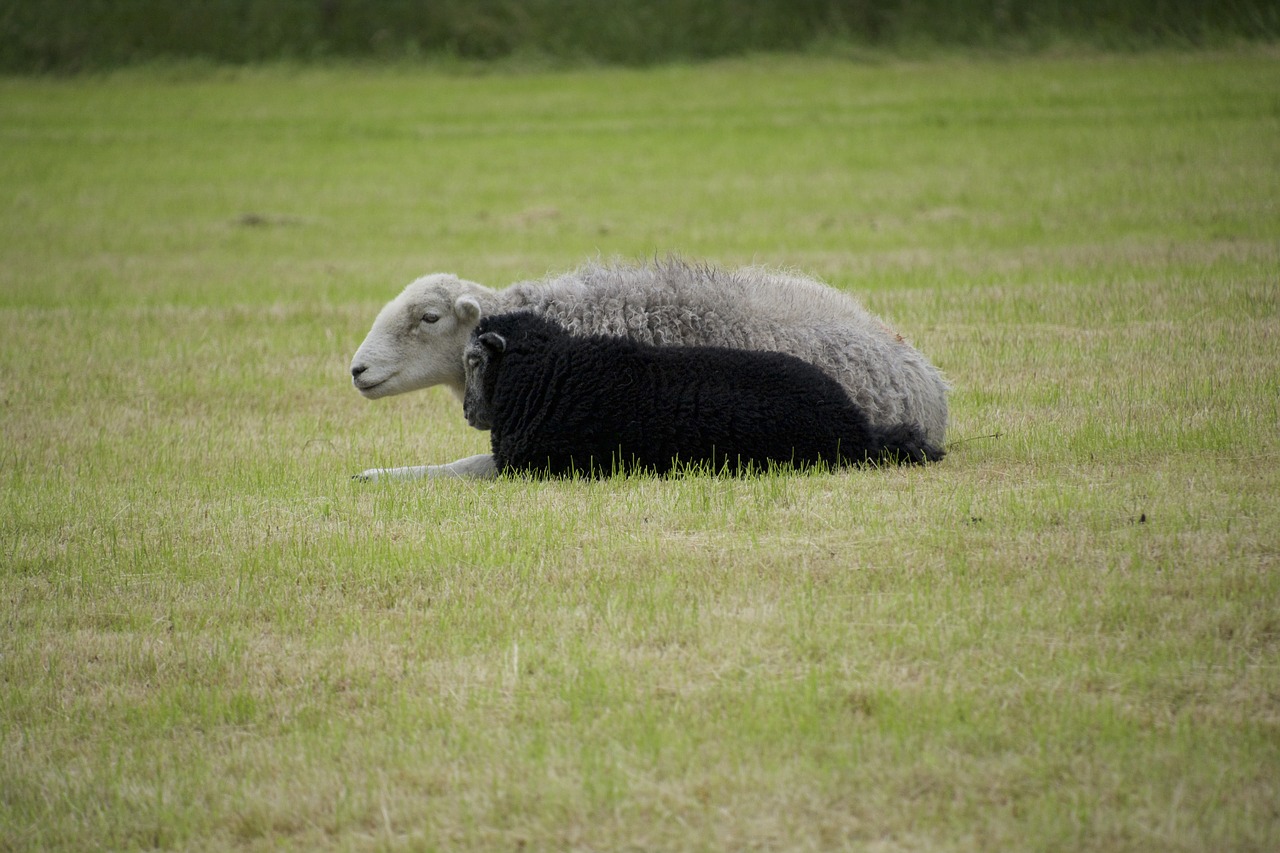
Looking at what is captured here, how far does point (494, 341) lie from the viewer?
28.0 ft

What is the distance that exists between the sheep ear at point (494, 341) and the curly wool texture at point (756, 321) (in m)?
0.34

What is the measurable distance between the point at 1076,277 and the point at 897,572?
994cm

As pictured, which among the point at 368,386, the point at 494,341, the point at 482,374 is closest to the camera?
the point at 494,341

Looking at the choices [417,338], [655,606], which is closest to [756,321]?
[417,338]

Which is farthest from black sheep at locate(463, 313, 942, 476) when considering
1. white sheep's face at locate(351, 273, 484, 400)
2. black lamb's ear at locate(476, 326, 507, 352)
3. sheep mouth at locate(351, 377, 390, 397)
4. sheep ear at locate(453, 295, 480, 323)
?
sheep mouth at locate(351, 377, 390, 397)

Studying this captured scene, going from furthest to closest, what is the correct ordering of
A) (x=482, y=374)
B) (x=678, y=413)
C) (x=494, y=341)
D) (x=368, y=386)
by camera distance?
1. (x=368, y=386)
2. (x=482, y=374)
3. (x=494, y=341)
4. (x=678, y=413)

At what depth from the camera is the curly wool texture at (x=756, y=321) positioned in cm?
847

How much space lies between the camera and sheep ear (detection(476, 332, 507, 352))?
8516 millimetres

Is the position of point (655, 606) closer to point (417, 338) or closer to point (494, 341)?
point (494, 341)

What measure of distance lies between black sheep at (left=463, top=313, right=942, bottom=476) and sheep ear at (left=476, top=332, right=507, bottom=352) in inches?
7.9

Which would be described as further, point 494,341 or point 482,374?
point 482,374

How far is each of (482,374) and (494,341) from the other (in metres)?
0.32

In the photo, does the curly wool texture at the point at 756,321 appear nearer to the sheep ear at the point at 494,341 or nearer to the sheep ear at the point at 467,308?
the sheep ear at the point at 467,308

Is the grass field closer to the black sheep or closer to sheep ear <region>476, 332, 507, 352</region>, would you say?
the black sheep
